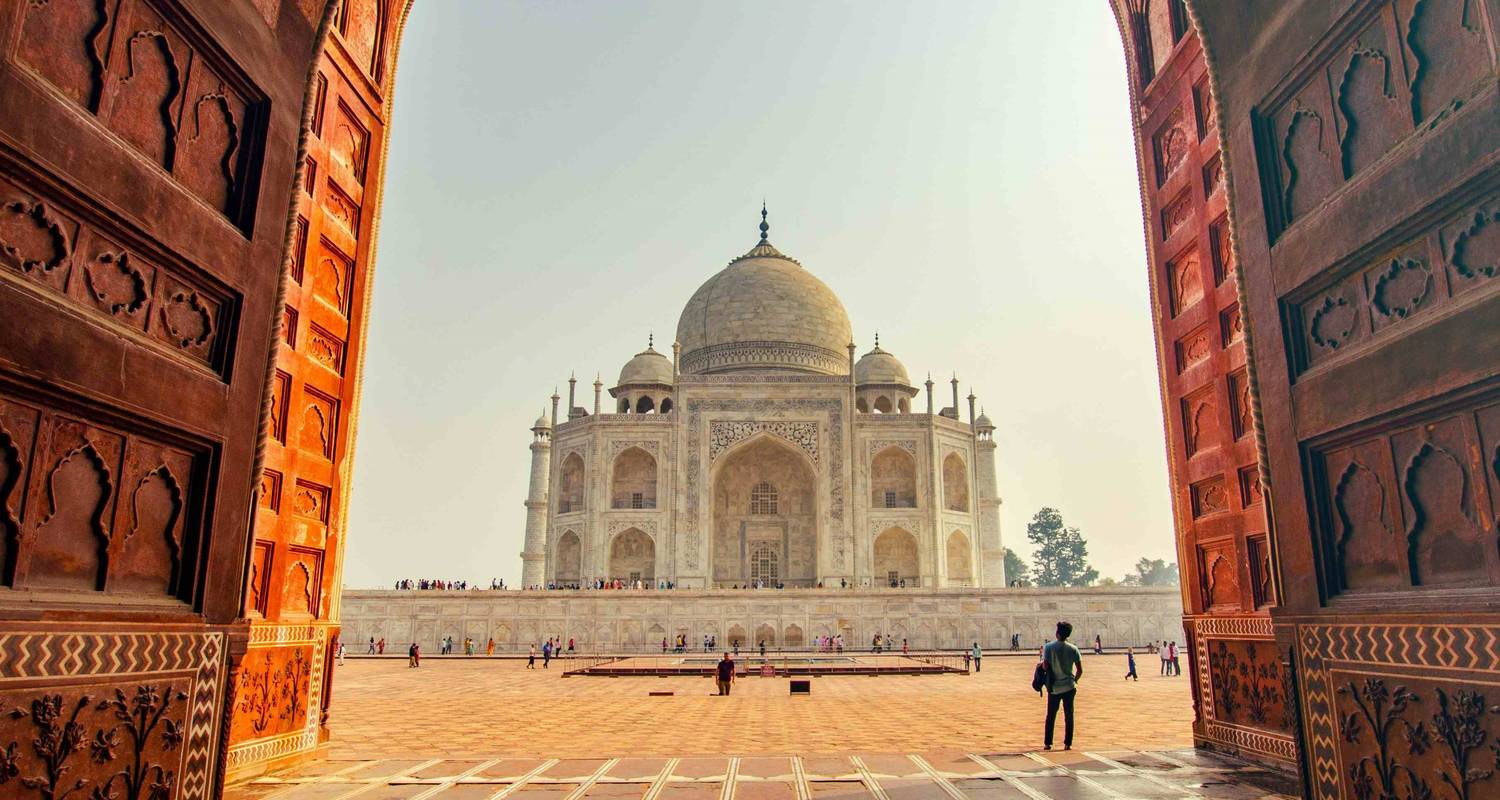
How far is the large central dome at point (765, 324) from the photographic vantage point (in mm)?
41344

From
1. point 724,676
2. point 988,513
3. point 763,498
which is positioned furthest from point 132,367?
point 988,513

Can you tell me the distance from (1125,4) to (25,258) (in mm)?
9052

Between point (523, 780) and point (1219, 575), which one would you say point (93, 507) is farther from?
point (1219, 575)

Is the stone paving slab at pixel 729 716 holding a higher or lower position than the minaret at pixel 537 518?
lower

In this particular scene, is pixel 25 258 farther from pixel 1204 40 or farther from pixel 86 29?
pixel 1204 40

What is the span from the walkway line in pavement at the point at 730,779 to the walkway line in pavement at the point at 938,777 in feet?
4.26

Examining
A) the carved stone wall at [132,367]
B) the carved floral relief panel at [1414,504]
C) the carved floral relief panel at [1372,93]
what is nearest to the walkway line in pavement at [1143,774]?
the carved floral relief panel at [1414,504]

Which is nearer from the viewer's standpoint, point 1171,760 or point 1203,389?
point 1171,760

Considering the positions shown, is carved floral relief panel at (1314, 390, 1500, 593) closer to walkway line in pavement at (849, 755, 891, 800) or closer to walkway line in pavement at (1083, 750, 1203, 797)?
walkway line in pavement at (1083, 750, 1203, 797)

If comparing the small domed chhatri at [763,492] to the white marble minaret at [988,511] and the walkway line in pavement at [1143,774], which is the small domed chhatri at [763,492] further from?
the walkway line in pavement at [1143,774]

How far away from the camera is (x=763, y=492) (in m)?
37.6

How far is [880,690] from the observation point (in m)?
14.9

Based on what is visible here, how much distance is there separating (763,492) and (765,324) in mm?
8313

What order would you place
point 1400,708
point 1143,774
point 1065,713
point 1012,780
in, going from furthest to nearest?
point 1065,713, point 1143,774, point 1012,780, point 1400,708
